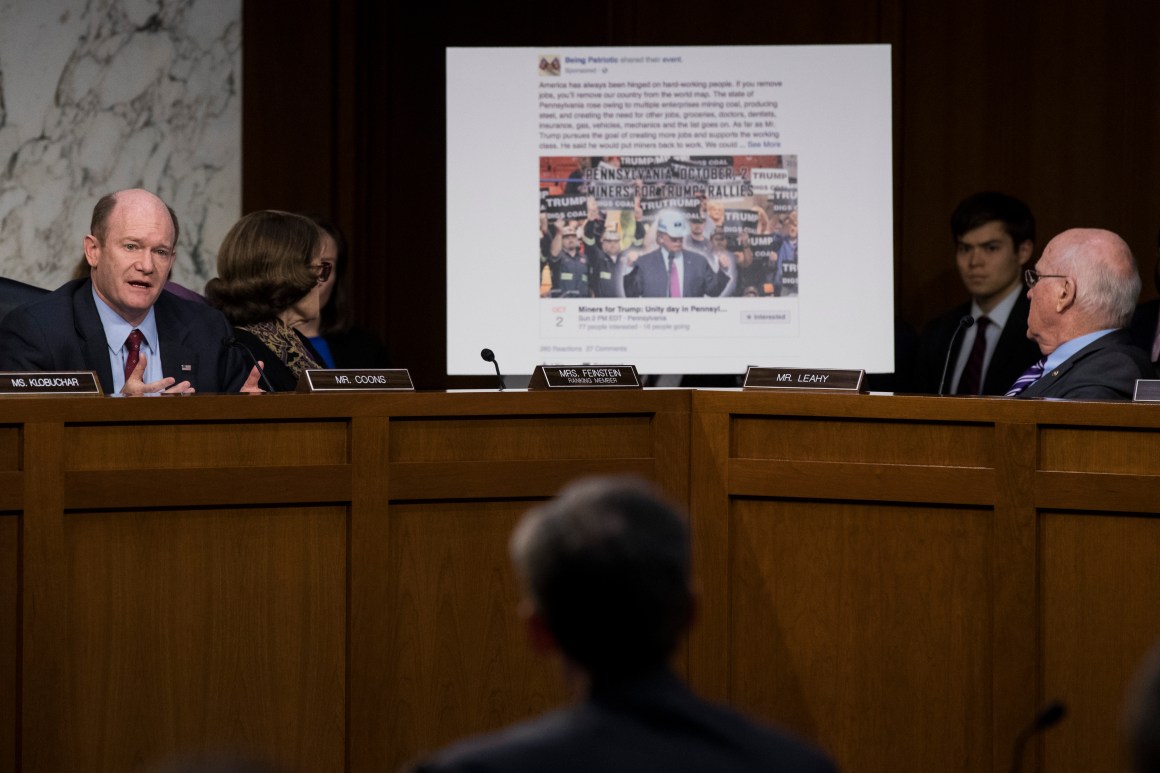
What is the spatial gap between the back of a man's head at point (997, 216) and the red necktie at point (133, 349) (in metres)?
2.95

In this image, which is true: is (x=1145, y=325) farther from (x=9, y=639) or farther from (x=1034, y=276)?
(x=9, y=639)

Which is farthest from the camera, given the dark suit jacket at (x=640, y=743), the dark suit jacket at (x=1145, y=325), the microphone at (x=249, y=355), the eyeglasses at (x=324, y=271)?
the dark suit jacket at (x=1145, y=325)

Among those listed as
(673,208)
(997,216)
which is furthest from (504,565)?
(997,216)

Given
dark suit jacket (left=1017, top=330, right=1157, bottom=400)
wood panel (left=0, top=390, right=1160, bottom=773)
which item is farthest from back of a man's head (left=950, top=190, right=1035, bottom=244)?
wood panel (left=0, top=390, right=1160, bottom=773)

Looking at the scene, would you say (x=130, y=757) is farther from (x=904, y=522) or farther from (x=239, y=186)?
(x=239, y=186)

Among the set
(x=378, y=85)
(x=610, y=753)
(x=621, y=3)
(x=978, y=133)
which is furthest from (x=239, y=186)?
(x=610, y=753)

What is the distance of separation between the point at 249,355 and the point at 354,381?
0.62 metres

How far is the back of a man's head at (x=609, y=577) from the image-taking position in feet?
4.28

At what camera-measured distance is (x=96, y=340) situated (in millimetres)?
3621

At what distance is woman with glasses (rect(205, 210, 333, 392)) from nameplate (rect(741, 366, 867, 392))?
124 centimetres

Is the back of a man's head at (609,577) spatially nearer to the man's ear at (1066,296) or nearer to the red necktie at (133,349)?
the red necktie at (133,349)

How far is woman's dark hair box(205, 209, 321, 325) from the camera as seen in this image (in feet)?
13.2

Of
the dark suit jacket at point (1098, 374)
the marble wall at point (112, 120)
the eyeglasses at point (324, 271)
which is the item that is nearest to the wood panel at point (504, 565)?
the dark suit jacket at point (1098, 374)

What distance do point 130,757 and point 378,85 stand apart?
12.3 ft
